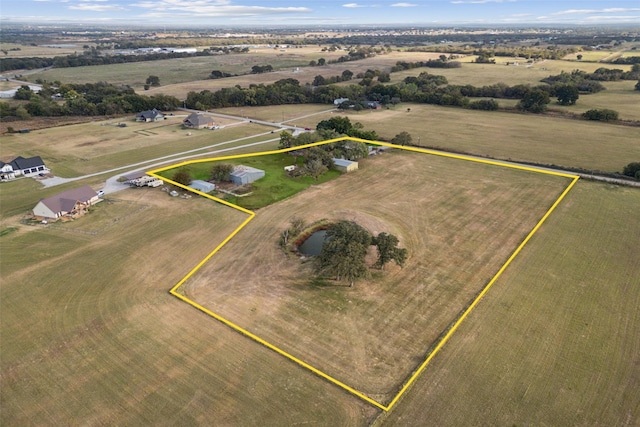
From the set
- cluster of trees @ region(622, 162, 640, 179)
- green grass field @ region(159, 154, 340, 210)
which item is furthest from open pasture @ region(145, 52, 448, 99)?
cluster of trees @ region(622, 162, 640, 179)

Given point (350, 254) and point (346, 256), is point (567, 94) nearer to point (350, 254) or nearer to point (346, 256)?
point (350, 254)

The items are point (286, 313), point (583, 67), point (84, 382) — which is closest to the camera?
point (84, 382)

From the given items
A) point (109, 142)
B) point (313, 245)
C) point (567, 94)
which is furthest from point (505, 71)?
point (313, 245)

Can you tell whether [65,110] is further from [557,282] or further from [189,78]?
[557,282]

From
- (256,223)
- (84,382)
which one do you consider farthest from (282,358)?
(256,223)

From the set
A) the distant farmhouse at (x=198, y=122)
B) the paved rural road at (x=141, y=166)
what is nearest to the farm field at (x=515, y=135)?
the distant farmhouse at (x=198, y=122)

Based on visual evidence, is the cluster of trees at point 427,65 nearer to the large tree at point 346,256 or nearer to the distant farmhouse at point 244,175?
the distant farmhouse at point 244,175
